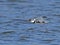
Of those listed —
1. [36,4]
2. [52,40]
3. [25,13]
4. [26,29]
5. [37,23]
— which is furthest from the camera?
[36,4]

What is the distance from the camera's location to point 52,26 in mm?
13414

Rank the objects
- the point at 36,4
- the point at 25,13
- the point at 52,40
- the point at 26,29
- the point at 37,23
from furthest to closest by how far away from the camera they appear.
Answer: the point at 36,4
the point at 25,13
the point at 37,23
the point at 26,29
the point at 52,40

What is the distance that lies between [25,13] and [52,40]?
391 centimetres

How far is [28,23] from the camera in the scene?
13.8m

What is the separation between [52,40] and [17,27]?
1.82 meters

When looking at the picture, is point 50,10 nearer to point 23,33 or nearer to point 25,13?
point 25,13

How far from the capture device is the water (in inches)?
463

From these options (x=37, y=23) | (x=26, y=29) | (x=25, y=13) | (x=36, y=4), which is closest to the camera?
(x=26, y=29)

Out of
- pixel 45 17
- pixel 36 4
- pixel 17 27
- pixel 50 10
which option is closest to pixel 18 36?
pixel 17 27

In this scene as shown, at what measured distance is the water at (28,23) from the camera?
11.8m

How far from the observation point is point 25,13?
15.5 meters

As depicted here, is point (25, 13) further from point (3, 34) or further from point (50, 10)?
point (3, 34)

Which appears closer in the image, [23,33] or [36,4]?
[23,33]

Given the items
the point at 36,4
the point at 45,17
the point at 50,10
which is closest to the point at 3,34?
the point at 45,17
